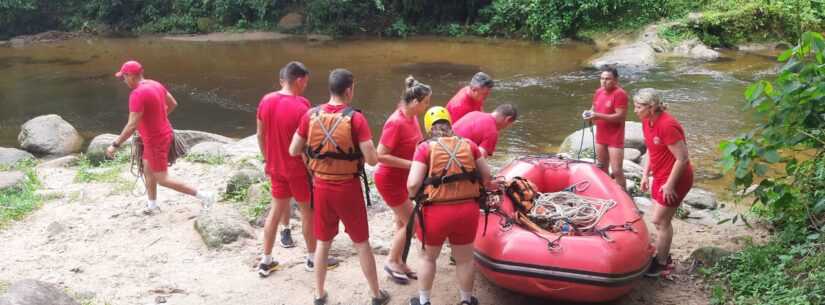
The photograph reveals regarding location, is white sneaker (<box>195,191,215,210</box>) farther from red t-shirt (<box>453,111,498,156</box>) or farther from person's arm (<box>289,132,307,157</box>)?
red t-shirt (<box>453,111,498,156</box>)

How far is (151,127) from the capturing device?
18.1 feet

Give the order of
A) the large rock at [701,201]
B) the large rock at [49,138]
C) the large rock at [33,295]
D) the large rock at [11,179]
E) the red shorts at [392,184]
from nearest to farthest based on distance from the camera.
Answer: the large rock at [33,295], the red shorts at [392,184], the large rock at [701,201], the large rock at [11,179], the large rock at [49,138]

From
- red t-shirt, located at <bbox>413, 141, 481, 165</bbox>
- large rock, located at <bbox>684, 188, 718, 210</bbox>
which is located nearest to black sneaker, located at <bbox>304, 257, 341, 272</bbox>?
red t-shirt, located at <bbox>413, 141, 481, 165</bbox>

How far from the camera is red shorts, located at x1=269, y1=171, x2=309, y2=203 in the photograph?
175 inches

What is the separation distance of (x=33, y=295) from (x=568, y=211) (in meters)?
3.26

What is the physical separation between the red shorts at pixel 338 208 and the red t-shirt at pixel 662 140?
6.28 ft

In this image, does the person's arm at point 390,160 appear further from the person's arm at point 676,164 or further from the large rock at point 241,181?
the large rock at point 241,181

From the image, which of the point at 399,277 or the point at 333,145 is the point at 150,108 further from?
the point at 399,277

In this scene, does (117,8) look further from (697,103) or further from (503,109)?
(503,109)

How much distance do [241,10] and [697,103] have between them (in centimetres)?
1560

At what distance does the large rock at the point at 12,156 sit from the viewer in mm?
8641

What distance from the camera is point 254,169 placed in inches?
272

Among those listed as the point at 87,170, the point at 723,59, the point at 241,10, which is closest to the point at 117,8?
the point at 241,10

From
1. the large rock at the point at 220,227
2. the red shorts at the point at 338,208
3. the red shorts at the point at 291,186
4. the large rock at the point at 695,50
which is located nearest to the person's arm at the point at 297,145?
the red shorts at the point at 338,208
